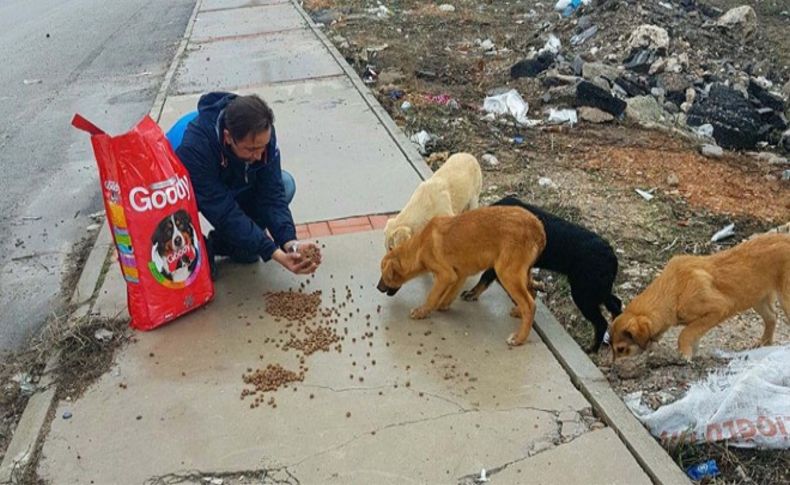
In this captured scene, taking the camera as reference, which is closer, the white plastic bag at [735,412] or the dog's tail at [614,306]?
the white plastic bag at [735,412]

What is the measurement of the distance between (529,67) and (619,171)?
385cm

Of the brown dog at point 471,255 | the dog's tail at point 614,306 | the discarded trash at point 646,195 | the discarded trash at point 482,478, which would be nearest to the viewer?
the discarded trash at point 482,478

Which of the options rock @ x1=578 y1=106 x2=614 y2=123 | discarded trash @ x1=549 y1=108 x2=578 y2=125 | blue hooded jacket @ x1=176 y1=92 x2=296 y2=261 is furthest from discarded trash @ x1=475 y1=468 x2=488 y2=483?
rock @ x1=578 y1=106 x2=614 y2=123

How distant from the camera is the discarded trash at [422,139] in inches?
303

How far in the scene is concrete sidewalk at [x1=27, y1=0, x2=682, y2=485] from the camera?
11.0 ft

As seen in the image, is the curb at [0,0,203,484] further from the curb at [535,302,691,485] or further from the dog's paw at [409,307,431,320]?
the curb at [535,302,691,485]

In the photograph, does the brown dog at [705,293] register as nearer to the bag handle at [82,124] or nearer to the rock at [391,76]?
the bag handle at [82,124]

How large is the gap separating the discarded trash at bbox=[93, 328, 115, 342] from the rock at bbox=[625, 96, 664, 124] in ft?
21.2

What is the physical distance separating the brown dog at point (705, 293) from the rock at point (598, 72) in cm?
592

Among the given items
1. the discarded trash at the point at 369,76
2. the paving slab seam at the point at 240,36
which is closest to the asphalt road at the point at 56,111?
the paving slab seam at the point at 240,36

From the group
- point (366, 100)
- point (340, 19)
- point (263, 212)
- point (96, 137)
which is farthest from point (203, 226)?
point (340, 19)

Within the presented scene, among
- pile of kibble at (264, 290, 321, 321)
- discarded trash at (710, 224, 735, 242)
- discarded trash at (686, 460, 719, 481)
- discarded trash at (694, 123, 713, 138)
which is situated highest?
discarded trash at (686, 460, 719, 481)

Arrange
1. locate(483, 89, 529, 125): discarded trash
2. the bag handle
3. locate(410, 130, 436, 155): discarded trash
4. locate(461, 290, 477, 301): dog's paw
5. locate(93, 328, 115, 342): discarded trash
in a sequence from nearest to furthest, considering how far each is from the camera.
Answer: the bag handle
locate(93, 328, 115, 342): discarded trash
locate(461, 290, 477, 301): dog's paw
locate(410, 130, 436, 155): discarded trash
locate(483, 89, 529, 125): discarded trash

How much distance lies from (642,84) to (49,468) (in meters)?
8.79
